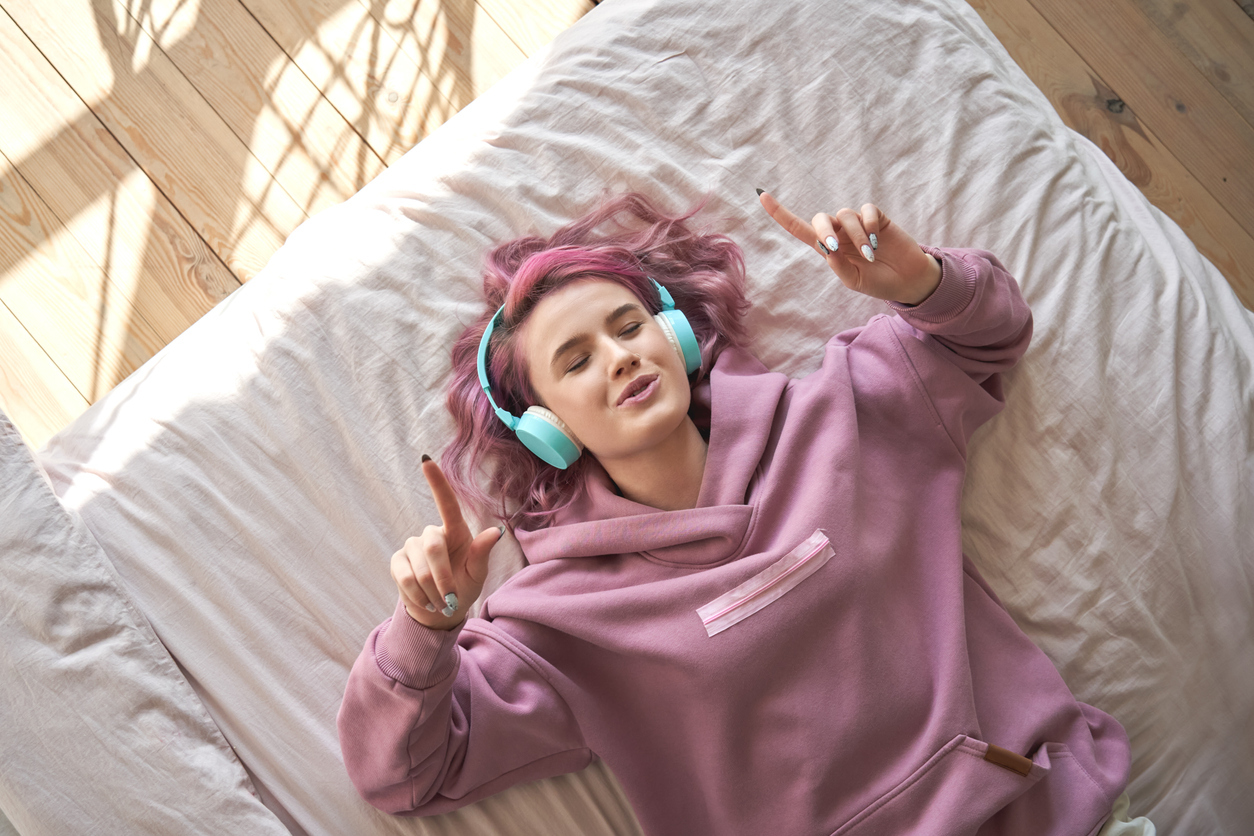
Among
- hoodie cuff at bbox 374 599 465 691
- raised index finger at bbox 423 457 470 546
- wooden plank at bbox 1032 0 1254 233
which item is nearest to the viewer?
raised index finger at bbox 423 457 470 546

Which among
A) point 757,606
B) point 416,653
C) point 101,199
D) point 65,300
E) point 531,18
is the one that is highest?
point 101,199

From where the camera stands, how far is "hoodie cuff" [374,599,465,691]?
3.18 feet

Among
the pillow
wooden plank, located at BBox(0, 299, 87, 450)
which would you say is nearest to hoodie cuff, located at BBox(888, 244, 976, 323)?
the pillow

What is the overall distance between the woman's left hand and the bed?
0.24 metres

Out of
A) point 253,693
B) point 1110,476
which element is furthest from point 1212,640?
point 253,693

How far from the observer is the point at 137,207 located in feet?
5.60

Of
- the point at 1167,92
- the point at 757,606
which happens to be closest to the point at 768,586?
the point at 757,606

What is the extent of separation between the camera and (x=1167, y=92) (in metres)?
1.77

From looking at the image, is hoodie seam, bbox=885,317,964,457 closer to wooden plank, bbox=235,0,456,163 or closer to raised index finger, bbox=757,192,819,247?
raised index finger, bbox=757,192,819,247

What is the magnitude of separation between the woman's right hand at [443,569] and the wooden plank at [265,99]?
42.8 inches

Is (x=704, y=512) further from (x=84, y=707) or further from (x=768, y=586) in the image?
(x=84, y=707)

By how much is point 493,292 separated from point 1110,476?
97 cm

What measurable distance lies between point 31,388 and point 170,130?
22.8 inches

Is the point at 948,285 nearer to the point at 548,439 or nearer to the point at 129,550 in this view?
the point at 548,439
